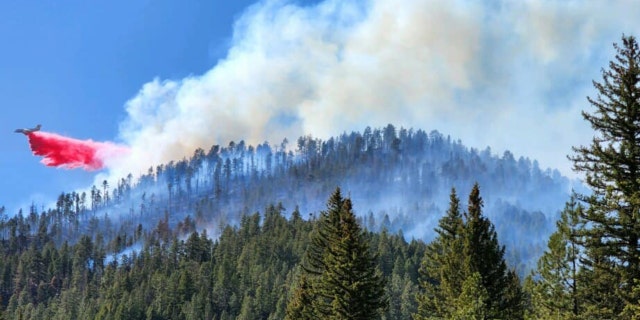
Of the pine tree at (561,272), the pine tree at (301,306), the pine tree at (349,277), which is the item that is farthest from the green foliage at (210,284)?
the pine tree at (561,272)

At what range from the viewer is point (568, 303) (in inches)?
1241

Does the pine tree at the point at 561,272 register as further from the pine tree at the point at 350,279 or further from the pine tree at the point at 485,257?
the pine tree at the point at 350,279

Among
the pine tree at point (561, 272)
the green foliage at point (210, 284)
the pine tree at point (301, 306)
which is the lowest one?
the pine tree at point (561, 272)

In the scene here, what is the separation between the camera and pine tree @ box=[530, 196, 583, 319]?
31.5 meters

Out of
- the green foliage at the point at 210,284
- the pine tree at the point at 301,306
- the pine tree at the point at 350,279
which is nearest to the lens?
the pine tree at the point at 350,279

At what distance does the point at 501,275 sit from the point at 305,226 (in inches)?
6371

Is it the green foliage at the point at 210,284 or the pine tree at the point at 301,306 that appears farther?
the green foliage at the point at 210,284

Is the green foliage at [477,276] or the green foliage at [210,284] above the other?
the green foliage at [210,284]

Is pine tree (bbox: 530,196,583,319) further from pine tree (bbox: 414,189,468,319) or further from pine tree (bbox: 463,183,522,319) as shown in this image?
pine tree (bbox: 414,189,468,319)

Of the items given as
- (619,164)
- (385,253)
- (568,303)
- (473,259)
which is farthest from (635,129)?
(385,253)

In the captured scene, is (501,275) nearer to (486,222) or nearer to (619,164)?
(486,222)

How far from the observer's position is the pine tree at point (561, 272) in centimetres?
3148

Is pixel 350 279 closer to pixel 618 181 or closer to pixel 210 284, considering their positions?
pixel 618 181

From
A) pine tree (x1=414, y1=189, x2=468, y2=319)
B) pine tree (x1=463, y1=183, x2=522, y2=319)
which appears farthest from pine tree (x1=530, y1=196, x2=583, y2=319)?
pine tree (x1=414, y1=189, x2=468, y2=319)
